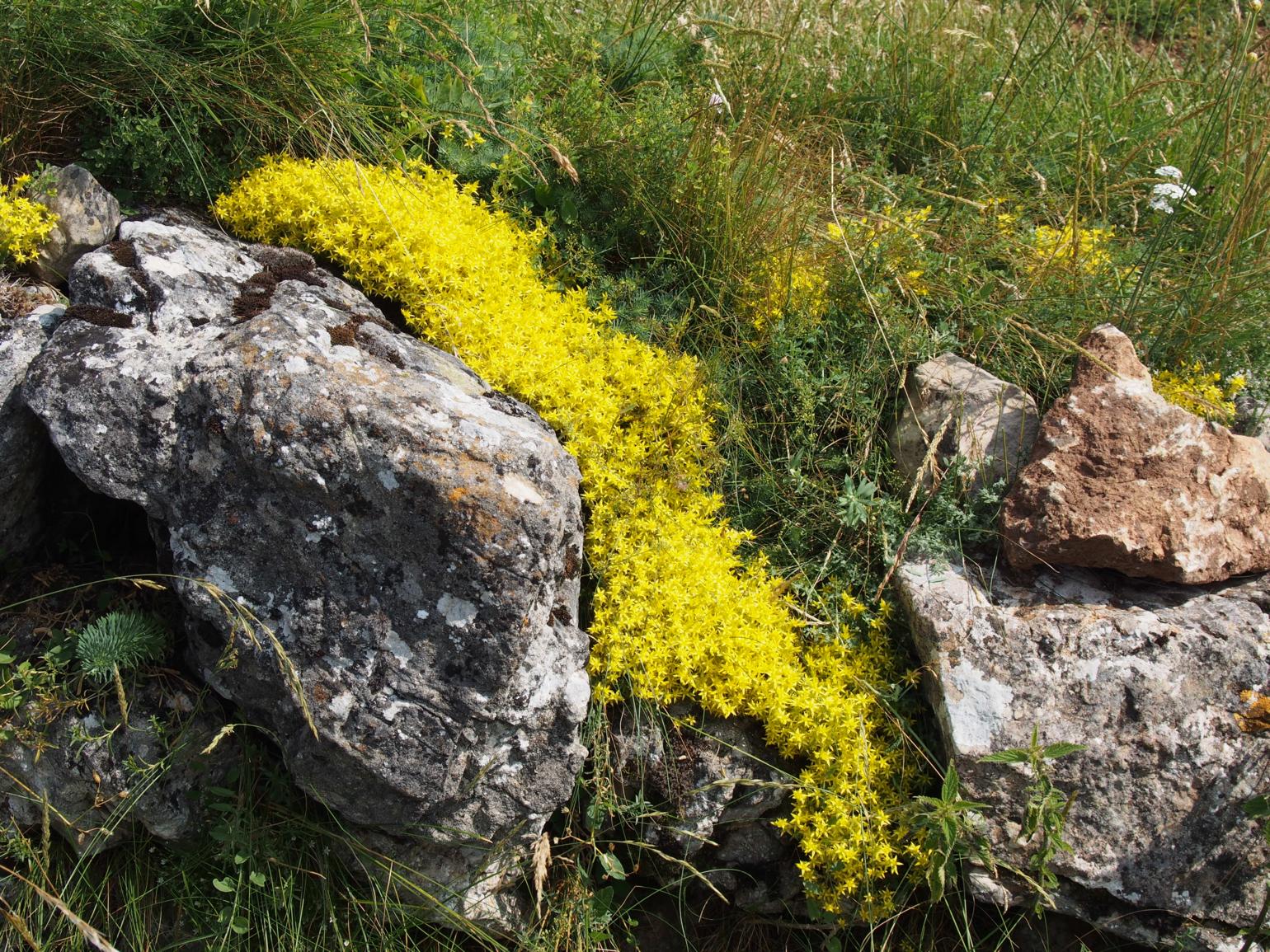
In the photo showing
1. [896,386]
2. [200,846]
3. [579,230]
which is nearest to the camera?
[200,846]

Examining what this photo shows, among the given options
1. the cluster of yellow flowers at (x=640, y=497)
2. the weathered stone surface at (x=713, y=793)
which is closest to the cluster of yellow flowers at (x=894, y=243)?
the cluster of yellow flowers at (x=640, y=497)

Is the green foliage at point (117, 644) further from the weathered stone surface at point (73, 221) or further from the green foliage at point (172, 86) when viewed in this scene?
the green foliage at point (172, 86)

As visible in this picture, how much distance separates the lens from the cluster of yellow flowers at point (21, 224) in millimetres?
3559

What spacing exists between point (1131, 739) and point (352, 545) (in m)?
2.85

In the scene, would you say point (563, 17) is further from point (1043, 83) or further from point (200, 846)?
point (200, 846)

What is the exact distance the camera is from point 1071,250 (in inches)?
187

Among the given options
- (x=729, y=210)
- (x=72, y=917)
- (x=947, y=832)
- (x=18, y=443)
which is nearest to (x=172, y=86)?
(x=18, y=443)

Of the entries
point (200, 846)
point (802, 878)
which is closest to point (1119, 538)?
point (802, 878)

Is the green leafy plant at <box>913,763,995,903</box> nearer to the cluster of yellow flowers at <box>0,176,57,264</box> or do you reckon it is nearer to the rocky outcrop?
the rocky outcrop

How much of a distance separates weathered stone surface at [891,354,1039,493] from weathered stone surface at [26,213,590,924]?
1758 millimetres

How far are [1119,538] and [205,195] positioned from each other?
410 cm

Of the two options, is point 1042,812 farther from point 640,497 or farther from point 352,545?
point 352,545

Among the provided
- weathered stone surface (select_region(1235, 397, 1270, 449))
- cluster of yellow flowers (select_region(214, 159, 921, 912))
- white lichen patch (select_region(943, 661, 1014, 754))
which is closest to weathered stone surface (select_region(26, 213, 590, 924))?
cluster of yellow flowers (select_region(214, 159, 921, 912))

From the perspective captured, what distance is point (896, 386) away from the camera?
4.32 m
